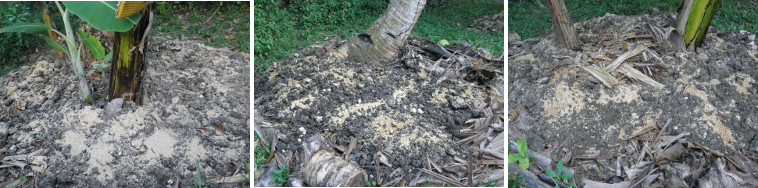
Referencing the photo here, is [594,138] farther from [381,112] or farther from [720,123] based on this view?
[381,112]

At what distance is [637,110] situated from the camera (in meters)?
2.82

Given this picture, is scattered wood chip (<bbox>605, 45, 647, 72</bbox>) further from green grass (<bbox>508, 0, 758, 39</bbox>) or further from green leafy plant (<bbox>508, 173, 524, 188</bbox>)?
green leafy plant (<bbox>508, 173, 524, 188</bbox>)

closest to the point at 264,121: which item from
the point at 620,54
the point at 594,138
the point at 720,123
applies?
the point at 594,138

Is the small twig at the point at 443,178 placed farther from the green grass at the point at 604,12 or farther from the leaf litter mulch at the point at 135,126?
the green grass at the point at 604,12

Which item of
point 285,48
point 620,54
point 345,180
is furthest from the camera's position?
point 620,54

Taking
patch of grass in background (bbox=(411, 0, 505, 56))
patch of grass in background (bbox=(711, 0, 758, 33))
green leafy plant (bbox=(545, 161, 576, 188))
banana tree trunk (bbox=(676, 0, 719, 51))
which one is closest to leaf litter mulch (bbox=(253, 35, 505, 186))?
patch of grass in background (bbox=(411, 0, 505, 56))

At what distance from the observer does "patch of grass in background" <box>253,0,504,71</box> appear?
107 inches

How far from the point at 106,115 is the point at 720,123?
2.96 meters

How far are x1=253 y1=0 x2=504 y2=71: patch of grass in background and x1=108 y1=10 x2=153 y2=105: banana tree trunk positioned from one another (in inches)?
19.6

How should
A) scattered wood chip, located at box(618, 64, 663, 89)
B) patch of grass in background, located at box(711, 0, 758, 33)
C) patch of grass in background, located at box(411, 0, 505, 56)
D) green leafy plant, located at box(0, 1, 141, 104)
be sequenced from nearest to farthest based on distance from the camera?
1. green leafy plant, located at box(0, 1, 141, 104)
2. patch of grass in background, located at box(411, 0, 505, 56)
3. scattered wood chip, located at box(618, 64, 663, 89)
4. patch of grass in background, located at box(711, 0, 758, 33)

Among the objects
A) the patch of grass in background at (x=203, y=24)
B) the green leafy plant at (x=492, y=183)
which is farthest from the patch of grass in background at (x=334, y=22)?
the green leafy plant at (x=492, y=183)

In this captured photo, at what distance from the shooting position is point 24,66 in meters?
2.65

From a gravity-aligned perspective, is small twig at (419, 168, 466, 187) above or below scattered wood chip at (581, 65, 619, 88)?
below

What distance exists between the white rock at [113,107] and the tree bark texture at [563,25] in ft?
7.15
